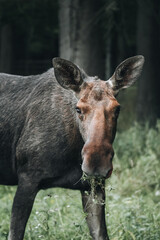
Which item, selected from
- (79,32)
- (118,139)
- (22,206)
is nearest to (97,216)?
(22,206)

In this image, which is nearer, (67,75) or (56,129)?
(67,75)

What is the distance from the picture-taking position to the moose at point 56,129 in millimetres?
4710

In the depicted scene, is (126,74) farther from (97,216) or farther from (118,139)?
(118,139)

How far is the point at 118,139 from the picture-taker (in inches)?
393

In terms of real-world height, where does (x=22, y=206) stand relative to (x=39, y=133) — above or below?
below

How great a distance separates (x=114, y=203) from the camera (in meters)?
7.15

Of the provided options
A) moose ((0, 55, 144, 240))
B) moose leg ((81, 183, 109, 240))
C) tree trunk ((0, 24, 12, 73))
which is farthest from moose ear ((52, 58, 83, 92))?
tree trunk ((0, 24, 12, 73))

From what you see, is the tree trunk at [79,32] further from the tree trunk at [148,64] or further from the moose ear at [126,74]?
the moose ear at [126,74]

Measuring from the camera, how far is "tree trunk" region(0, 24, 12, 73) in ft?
66.0

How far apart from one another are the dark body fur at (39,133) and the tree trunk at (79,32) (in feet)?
14.9

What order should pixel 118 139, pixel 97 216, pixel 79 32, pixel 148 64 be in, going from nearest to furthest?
pixel 97 216 < pixel 118 139 < pixel 79 32 < pixel 148 64

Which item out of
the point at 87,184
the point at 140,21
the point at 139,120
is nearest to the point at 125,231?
→ the point at 87,184

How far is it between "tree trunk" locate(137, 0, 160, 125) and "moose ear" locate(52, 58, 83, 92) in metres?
7.55

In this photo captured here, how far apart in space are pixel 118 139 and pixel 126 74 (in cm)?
490
